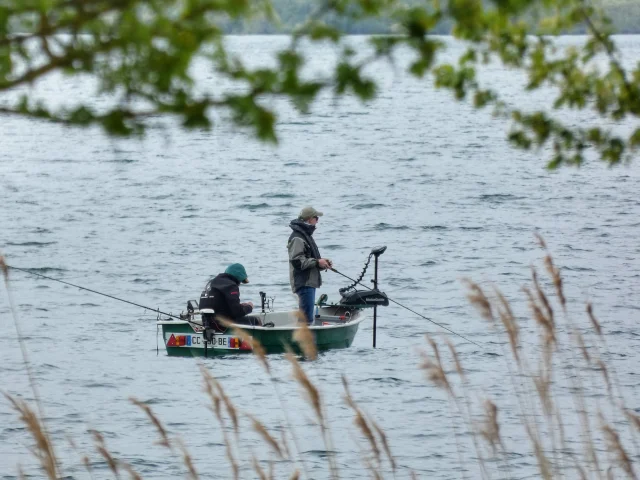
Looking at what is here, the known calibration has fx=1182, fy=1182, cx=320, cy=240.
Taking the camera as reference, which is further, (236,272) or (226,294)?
(236,272)

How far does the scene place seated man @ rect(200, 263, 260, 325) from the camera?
52.2 ft

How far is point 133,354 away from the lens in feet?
65.3

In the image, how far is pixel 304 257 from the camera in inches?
658

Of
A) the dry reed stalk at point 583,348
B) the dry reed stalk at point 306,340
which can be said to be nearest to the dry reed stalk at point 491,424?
the dry reed stalk at point 583,348

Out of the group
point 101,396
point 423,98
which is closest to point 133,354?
point 101,396

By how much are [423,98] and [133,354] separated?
100700 millimetres

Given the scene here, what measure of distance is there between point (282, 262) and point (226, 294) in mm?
14715

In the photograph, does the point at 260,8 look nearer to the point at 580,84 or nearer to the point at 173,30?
the point at 173,30

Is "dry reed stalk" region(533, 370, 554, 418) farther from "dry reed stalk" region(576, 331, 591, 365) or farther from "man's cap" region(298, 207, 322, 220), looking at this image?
"man's cap" region(298, 207, 322, 220)

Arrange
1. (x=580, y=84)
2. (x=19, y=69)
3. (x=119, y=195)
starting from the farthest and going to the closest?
1. (x=119, y=195)
2. (x=580, y=84)
3. (x=19, y=69)

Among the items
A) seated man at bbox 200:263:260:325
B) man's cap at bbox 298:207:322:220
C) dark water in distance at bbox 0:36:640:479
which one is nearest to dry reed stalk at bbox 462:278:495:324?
dark water in distance at bbox 0:36:640:479

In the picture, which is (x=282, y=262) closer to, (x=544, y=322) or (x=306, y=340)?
(x=544, y=322)

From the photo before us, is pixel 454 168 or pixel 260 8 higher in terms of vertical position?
pixel 260 8

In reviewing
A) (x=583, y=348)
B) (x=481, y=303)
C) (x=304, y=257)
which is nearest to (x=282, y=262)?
(x=304, y=257)
